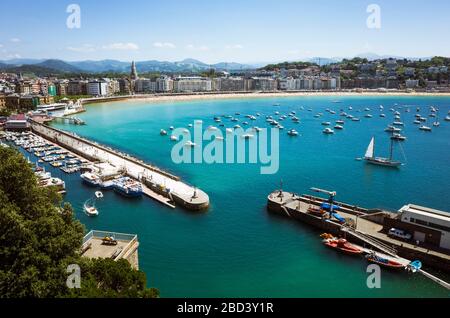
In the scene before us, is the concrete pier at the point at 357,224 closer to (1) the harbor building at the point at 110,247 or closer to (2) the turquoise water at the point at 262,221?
(2) the turquoise water at the point at 262,221

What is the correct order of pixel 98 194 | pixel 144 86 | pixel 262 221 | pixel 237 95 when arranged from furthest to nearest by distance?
pixel 144 86 → pixel 237 95 → pixel 98 194 → pixel 262 221

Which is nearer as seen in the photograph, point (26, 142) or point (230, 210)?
point (230, 210)

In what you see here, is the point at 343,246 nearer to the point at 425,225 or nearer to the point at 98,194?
the point at 425,225

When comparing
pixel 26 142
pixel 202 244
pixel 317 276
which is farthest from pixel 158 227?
pixel 26 142

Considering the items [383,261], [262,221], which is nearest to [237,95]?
[262,221]

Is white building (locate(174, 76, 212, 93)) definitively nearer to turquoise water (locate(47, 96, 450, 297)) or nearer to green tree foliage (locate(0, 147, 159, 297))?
turquoise water (locate(47, 96, 450, 297))

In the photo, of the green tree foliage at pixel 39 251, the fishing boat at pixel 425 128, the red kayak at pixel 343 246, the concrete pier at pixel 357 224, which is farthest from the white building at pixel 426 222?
the fishing boat at pixel 425 128
